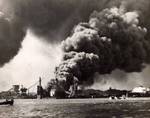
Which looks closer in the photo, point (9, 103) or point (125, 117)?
point (125, 117)

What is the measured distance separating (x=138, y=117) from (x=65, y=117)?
13.4 meters

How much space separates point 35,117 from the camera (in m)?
66.4

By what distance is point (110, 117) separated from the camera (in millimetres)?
62188

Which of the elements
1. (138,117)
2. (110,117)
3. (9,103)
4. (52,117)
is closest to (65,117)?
(52,117)

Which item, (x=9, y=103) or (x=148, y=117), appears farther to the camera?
(x=9, y=103)

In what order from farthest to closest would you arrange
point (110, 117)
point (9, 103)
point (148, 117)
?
point (9, 103)
point (110, 117)
point (148, 117)

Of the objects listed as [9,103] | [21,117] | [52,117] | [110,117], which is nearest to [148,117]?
[110,117]

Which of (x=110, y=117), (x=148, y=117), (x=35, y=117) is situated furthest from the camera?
(x=35, y=117)

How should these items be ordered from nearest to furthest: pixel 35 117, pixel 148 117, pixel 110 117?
1. pixel 148 117
2. pixel 110 117
3. pixel 35 117

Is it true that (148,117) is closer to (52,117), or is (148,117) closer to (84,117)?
(84,117)

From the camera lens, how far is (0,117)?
68.4 meters

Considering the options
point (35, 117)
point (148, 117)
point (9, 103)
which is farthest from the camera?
point (9, 103)

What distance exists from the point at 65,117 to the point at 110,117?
8.40m

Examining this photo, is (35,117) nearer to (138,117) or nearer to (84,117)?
(84,117)
